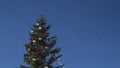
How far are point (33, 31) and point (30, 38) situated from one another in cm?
108

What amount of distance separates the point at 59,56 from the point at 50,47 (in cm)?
161

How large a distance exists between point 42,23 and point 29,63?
5708 mm

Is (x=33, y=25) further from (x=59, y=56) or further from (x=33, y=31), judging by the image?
(x=59, y=56)

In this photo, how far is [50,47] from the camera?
63.2 meters

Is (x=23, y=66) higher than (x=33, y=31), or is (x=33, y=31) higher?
(x=33, y=31)

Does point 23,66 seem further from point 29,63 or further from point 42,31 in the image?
point 42,31

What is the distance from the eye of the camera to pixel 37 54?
6184 centimetres

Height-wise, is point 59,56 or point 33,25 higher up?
point 33,25

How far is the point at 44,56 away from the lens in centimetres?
6181

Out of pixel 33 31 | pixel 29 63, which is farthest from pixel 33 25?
pixel 29 63

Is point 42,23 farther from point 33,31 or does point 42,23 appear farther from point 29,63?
point 29,63

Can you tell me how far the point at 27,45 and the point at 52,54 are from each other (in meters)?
3.36

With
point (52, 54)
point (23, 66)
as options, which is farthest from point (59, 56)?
point (23, 66)

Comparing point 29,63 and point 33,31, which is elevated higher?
point 33,31
